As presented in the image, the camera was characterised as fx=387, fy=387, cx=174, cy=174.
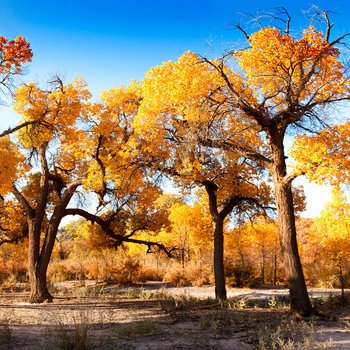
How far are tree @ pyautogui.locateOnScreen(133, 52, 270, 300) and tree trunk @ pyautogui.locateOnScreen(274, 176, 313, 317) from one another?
224cm

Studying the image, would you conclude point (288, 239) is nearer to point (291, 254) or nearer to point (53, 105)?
point (291, 254)

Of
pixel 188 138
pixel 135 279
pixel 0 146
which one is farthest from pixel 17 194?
pixel 135 279

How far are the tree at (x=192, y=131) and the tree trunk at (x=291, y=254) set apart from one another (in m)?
2.24

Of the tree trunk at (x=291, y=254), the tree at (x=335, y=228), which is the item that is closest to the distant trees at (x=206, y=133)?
the tree trunk at (x=291, y=254)

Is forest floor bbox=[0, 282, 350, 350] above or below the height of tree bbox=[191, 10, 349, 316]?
below

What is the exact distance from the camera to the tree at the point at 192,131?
11.4 m

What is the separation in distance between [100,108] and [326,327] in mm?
10927

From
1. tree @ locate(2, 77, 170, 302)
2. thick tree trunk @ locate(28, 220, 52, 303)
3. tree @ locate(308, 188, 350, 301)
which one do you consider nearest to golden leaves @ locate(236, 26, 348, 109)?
tree @ locate(2, 77, 170, 302)

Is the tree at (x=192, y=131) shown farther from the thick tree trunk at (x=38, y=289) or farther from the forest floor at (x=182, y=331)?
the thick tree trunk at (x=38, y=289)

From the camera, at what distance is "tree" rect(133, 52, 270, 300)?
1142cm

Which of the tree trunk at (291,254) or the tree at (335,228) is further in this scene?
the tree at (335,228)

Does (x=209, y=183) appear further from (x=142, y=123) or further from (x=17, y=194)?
(x=17, y=194)

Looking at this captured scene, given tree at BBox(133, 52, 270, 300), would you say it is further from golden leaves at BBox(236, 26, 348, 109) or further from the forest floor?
the forest floor

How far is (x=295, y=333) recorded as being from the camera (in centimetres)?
776
